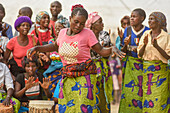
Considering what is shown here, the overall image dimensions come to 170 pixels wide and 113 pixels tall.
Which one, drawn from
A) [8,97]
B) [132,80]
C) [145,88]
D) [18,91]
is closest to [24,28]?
[18,91]

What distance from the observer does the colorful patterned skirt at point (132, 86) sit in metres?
7.85

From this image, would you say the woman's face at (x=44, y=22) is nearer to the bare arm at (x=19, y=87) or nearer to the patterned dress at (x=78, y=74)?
the bare arm at (x=19, y=87)

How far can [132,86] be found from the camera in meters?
7.94

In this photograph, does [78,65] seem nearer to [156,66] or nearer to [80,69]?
[80,69]

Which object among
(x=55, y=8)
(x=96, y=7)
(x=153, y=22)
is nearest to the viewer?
(x=153, y=22)

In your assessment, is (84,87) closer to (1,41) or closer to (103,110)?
(103,110)

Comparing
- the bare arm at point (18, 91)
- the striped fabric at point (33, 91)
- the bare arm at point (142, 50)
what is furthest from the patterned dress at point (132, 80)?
the bare arm at point (18, 91)

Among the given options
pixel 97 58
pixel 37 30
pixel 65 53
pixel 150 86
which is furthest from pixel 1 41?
pixel 150 86

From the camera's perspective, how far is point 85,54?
5680 mm

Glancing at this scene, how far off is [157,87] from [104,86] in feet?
3.36

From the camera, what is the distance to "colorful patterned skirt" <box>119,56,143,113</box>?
309 inches

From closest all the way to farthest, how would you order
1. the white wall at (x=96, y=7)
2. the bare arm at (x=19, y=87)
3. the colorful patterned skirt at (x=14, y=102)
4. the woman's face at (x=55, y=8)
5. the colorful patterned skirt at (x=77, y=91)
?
the colorful patterned skirt at (x=77, y=91)
the colorful patterned skirt at (x=14, y=102)
the bare arm at (x=19, y=87)
the woman's face at (x=55, y=8)
the white wall at (x=96, y=7)

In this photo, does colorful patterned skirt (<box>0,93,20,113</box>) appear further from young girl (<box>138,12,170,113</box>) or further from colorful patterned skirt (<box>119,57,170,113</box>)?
young girl (<box>138,12,170,113</box>)

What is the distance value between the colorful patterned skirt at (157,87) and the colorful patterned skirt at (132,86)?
33cm
